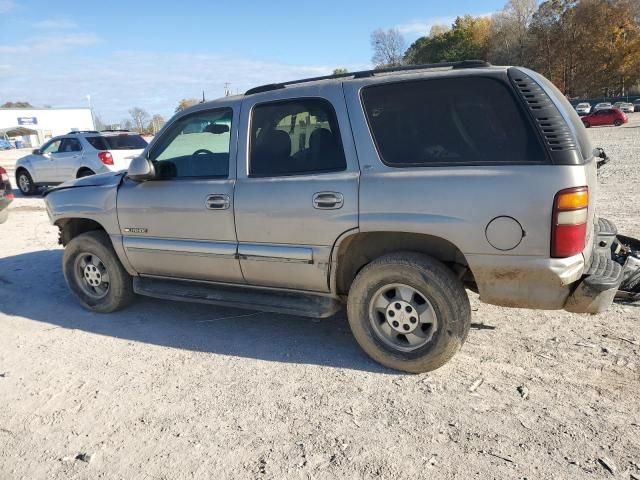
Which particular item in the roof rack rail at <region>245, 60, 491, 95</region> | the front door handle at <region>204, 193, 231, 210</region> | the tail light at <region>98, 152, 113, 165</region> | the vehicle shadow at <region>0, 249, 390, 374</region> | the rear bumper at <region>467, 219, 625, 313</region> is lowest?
the vehicle shadow at <region>0, 249, 390, 374</region>

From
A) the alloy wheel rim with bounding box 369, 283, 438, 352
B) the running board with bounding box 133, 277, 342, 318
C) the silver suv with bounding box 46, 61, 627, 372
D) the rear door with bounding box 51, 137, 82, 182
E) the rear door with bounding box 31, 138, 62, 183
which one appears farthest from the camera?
the rear door with bounding box 31, 138, 62, 183

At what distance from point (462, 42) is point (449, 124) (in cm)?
8468

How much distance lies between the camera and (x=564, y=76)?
69625 mm

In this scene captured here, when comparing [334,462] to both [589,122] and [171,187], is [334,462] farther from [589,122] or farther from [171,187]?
[589,122]

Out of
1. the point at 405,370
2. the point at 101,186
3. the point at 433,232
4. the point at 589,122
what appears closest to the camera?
the point at 433,232

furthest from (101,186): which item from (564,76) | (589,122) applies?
(564,76)

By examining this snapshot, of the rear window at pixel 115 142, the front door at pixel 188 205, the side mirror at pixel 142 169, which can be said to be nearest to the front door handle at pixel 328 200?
the front door at pixel 188 205

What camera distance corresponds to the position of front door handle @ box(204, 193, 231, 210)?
3943mm

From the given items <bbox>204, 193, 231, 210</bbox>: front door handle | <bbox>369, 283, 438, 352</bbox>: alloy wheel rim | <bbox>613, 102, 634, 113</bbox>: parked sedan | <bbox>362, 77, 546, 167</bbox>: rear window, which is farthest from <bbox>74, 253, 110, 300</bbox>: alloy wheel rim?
<bbox>613, 102, 634, 113</bbox>: parked sedan

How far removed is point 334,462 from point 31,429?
191cm

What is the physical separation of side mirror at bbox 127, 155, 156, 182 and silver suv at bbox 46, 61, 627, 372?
0.02 meters

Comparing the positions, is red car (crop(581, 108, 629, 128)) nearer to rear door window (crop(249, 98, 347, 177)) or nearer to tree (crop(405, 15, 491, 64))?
rear door window (crop(249, 98, 347, 177))

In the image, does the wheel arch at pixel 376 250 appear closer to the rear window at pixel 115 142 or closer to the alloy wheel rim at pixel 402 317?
the alloy wheel rim at pixel 402 317

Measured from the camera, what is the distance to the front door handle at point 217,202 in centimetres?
394
